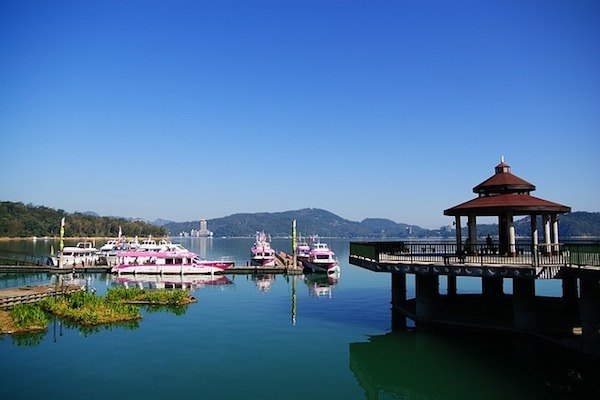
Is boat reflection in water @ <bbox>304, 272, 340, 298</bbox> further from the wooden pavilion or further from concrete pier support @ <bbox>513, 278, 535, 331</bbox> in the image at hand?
concrete pier support @ <bbox>513, 278, 535, 331</bbox>

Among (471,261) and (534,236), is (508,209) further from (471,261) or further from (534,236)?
(471,261)

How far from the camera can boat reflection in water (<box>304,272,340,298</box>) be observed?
53.1 m

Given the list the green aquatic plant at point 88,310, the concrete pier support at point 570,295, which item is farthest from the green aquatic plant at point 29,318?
the concrete pier support at point 570,295

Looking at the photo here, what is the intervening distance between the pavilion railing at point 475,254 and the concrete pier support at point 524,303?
1218 millimetres

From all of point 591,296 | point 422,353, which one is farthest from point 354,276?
point 591,296

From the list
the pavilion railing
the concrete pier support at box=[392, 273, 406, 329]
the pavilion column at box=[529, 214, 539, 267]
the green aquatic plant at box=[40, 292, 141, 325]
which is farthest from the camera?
the concrete pier support at box=[392, 273, 406, 329]

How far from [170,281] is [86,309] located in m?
28.7

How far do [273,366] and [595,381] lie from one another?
15064mm

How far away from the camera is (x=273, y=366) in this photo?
79.0 ft

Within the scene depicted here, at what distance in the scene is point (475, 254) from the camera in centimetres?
2711

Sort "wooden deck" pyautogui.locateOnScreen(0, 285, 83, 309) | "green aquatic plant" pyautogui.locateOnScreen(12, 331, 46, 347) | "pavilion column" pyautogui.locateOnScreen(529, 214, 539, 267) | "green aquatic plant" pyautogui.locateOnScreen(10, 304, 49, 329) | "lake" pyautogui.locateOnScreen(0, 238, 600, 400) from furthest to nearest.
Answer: "wooden deck" pyautogui.locateOnScreen(0, 285, 83, 309) < "green aquatic plant" pyautogui.locateOnScreen(10, 304, 49, 329) < "green aquatic plant" pyautogui.locateOnScreen(12, 331, 46, 347) < "pavilion column" pyautogui.locateOnScreen(529, 214, 539, 267) < "lake" pyautogui.locateOnScreen(0, 238, 600, 400)

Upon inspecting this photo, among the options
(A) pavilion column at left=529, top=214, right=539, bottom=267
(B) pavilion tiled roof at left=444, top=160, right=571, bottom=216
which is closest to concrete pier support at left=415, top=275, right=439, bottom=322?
(B) pavilion tiled roof at left=444, top=160, right=571, bottom=216

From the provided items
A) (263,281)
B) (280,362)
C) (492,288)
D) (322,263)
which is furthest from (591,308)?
(322,263)

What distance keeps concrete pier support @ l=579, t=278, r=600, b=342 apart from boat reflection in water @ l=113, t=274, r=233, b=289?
148 ft
